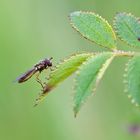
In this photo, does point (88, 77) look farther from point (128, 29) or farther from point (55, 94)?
point (55, 94)

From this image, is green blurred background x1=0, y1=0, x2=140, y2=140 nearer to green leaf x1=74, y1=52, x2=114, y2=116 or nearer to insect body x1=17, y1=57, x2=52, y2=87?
insect body x1=17, y1=57, x2=52, y2=87

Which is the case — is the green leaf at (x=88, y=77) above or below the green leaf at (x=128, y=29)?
below

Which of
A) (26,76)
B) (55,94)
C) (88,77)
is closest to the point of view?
(88,77)

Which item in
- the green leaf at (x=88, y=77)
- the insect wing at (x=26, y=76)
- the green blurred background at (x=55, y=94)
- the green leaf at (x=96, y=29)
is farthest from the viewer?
the green blurred background at (x=55, y=94)

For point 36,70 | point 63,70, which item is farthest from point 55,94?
point 63,70

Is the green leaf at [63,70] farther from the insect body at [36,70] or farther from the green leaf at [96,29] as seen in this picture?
the insect body at [36,70]

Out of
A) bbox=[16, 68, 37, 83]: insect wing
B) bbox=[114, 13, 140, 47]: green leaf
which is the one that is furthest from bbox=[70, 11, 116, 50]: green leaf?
bbox=[16, 68, 37, 83]: insect wing

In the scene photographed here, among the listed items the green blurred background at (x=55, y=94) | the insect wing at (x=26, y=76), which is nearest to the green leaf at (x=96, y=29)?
the insect wing at (x=26, y=76)
